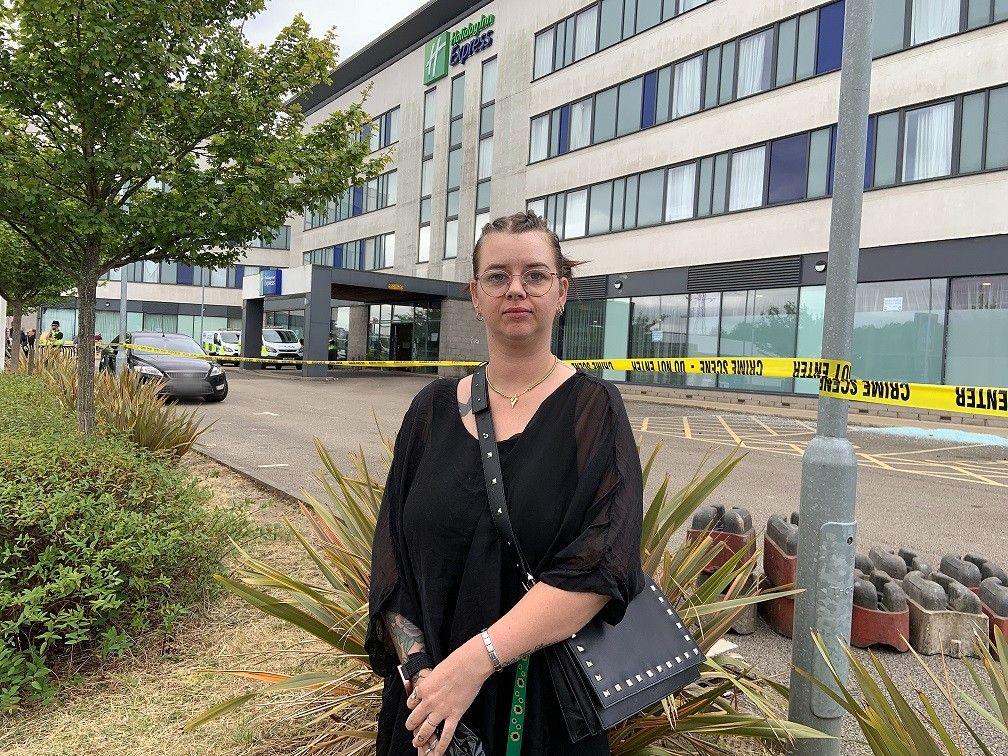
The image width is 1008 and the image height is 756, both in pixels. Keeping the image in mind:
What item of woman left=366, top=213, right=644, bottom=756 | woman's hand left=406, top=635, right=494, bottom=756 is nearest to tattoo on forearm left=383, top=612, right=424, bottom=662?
woman left=366, top=213, right=644, bottom=756

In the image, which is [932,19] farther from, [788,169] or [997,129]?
[788,169]

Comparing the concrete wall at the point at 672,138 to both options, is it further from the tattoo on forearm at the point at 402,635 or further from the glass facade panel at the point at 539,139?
the tattoo on forearm at the point at 402,635

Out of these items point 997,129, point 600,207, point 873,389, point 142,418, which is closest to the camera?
point 873,389

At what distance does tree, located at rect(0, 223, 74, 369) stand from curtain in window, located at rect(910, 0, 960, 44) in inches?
774

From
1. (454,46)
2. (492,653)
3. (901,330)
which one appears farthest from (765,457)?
(454,46)

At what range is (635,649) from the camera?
159cm

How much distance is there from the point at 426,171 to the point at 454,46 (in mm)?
5967

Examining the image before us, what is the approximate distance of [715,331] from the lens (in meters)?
22.5

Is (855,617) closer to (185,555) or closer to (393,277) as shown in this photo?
(185,555)

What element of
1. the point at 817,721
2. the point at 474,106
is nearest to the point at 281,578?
the point at 817,721

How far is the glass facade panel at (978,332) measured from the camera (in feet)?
53.6

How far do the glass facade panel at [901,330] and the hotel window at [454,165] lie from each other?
19.9 m

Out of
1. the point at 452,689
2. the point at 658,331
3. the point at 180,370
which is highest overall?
the point at 658,331

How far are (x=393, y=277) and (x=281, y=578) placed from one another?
1051 inches
